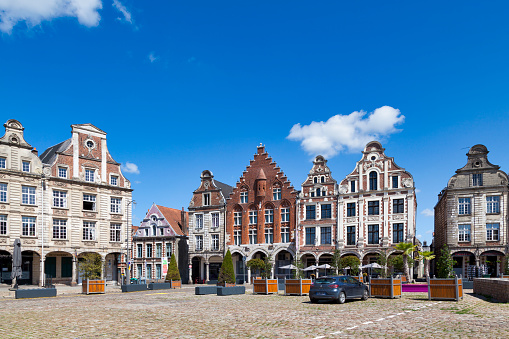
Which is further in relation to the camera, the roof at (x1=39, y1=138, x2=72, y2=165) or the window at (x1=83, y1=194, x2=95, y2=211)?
the window at (x1=83, y1=194, x2=95, y2=211)

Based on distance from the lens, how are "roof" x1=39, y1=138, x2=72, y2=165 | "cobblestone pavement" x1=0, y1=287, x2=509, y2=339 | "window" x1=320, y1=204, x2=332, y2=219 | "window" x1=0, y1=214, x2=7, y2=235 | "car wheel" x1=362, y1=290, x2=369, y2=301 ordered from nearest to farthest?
"cobblestone pavement" x1=0, y1=287, x2=509, y2=339 < "car wheel" x1=362, y1=290, x2=369, y2=301 < "window" x1=0, y1=214, x2=7, y2=235 < "roof" x1=39, y1=138, x2=72, y2=165 < "window" x1=320, y1=204, x2=332, y2=219

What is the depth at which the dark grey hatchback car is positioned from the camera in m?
23.0

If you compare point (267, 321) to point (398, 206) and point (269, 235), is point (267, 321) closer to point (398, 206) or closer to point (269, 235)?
point (398, 206)

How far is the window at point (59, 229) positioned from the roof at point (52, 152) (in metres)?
6.13

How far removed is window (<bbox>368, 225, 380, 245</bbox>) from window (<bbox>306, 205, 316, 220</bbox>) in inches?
262

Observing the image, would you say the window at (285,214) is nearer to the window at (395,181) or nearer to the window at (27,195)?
the window at (395,181)

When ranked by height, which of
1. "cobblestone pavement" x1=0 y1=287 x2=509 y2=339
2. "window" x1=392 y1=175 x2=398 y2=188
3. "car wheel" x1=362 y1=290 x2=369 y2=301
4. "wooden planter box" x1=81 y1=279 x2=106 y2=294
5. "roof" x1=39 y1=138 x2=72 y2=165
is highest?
"roof" x1=39 y1=138 x2=72 y2=165

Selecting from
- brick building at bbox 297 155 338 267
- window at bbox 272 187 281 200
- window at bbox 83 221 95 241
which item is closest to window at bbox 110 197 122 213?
window at bbox 83 221 95 241

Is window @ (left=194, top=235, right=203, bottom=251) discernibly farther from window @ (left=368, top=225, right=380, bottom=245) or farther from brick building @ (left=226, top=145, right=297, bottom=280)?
window @ (left=368, top=225, right=380, bottom=245)

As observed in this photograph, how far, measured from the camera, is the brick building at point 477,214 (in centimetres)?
4844

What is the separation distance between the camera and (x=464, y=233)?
1967 inches

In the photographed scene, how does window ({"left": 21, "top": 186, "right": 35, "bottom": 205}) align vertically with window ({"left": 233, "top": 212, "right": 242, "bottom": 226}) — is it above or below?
above

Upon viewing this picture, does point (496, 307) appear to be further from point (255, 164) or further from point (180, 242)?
point (180, 242)

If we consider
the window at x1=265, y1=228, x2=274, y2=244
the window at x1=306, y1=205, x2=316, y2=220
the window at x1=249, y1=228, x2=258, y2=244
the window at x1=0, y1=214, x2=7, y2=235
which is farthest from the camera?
the window at x1=249, y1=228, x2=258, y2=244
